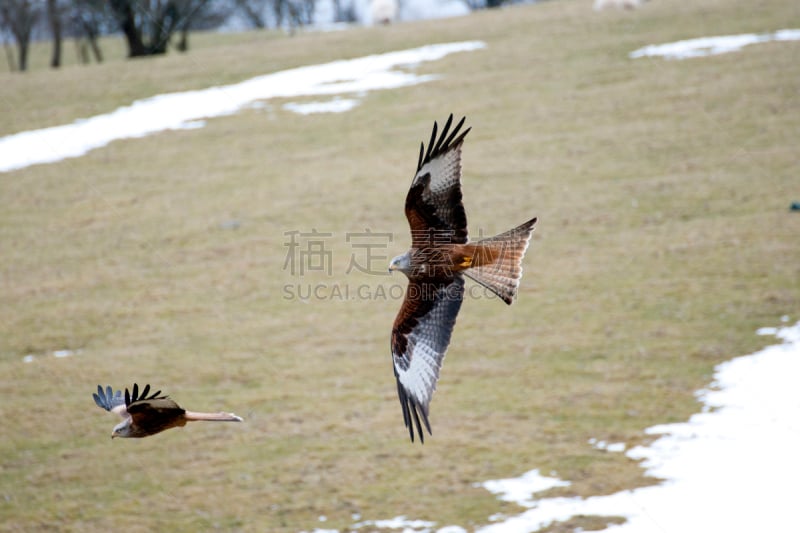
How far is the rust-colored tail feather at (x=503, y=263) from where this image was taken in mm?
5586

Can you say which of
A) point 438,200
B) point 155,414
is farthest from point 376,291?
point 155,414

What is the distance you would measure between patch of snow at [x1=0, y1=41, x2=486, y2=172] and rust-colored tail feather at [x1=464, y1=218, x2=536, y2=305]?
51.4 feet

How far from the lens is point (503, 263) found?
5.64 meters

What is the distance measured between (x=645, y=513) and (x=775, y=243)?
637 centimetres

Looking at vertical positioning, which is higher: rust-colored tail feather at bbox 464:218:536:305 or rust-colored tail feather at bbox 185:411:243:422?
rust-colored tail feather at bbox 464:218:536:305

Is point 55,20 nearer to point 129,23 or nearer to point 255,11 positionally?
point 129,23

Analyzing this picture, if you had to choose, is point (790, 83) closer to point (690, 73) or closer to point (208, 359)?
point (690, 73)

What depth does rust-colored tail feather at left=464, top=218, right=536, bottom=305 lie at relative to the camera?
5.59 m

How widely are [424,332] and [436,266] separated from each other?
0.62m

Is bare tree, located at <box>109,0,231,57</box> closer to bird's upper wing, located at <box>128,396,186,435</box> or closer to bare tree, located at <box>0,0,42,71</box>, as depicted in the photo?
bare tree, located at <box>0,0,42,71</box>

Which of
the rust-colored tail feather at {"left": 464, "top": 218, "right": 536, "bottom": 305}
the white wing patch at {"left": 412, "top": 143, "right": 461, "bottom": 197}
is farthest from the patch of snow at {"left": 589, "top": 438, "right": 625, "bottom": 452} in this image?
the white wing patch at {"left": 412, "top": 143, "right": 461, "bottom": 197}

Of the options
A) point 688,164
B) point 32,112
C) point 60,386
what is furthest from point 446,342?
point 32,112

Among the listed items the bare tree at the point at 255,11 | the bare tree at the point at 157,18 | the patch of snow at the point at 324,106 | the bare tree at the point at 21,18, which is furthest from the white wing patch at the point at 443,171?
the bare tree at the point at 255,11

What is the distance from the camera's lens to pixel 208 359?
34.5ft
